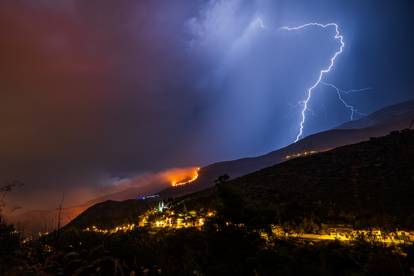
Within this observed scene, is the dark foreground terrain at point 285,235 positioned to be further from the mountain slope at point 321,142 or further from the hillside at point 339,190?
the mountain slope at point 321,142

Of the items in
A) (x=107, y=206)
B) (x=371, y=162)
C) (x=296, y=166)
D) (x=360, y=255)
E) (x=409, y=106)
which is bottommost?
(x=360, y=255)

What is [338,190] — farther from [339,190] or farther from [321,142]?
[321,142]

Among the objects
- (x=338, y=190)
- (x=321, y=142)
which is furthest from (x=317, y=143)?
(x=338, y=190)

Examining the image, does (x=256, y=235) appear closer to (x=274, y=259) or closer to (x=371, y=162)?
(x=274, y=259)

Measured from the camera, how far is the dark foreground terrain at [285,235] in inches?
342

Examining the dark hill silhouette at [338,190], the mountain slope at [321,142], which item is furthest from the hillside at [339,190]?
the mountain slope at [321,142]

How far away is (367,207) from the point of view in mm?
24297

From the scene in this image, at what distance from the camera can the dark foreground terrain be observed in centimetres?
869

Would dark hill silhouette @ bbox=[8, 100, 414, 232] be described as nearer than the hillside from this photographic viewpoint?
No

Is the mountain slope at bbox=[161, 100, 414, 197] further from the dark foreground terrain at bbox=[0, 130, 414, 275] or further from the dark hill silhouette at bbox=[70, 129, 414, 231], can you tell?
the dark foreground terrain at bbox=[0, 130, 414, 275]

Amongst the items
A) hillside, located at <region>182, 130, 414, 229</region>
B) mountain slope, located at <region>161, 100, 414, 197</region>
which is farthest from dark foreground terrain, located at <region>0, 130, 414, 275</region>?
mountain slope, located at <region>161, 100, 414, 197</region>

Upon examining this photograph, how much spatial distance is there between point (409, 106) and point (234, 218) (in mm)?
132723

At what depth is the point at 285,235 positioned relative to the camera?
55.8 feet

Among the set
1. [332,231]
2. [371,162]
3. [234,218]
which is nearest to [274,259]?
[234,218]
